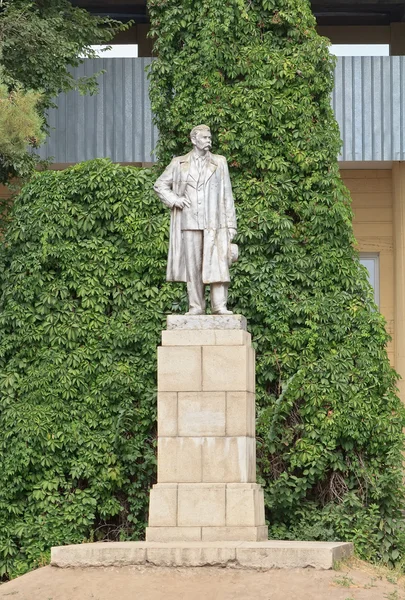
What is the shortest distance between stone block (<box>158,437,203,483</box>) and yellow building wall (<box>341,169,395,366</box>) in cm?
887

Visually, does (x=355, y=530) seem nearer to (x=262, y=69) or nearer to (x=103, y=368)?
→ (x=103, y=368)

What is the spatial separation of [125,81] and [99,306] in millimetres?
5026

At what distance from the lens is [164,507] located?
1506 centimetres

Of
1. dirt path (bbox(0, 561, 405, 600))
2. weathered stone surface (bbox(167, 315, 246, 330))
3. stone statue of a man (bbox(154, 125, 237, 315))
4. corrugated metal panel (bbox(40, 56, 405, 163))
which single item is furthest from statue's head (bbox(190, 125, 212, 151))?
corrugated metal panel (bbox(40, 56, 405, 163))

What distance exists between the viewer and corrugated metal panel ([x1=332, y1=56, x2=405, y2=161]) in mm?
22219

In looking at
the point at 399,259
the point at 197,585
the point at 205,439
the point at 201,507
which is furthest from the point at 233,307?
the point at 197,585

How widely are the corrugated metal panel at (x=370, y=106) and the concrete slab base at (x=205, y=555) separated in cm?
950

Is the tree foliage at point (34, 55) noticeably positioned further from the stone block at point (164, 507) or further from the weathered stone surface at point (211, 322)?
the stone block at point (164, 507)

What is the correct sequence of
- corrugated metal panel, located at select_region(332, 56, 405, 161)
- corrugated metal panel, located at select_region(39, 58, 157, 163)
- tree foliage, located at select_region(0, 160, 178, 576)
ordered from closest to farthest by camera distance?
tree foliage, located at select_region(0, 160, 178, 576) → corrugated metal panel, located at select_region(332, 56, 405, 161) → corrugated metal panel, located at select_region(39, 58, 157, 163)

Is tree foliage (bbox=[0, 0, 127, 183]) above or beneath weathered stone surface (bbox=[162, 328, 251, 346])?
above

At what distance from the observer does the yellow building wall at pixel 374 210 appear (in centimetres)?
2322

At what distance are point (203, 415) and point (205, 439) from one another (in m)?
0.28

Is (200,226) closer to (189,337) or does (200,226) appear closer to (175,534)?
(189,337)

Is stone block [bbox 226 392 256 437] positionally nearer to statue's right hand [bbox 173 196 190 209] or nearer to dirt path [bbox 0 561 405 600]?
dirt path [bbox 0 561 405 600]
